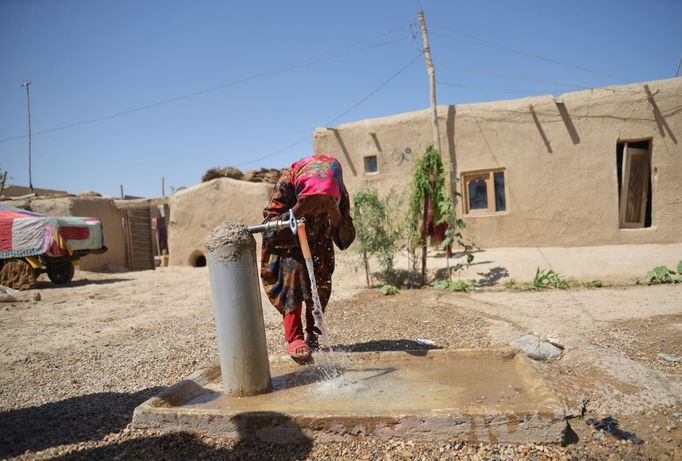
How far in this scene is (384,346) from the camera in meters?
3.88

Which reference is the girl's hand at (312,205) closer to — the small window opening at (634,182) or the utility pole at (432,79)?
the utility pole at (432,79)

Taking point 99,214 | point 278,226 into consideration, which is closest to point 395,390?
point 278,226

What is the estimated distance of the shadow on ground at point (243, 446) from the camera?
2.03m

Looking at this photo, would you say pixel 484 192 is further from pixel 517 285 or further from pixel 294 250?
pixel 294 250

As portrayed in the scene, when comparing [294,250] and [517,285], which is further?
[517,285]

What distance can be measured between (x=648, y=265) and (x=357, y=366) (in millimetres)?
6079

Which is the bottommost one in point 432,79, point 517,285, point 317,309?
point 517,285

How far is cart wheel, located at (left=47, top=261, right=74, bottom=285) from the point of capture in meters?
9.15

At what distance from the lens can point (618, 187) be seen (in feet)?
28.3

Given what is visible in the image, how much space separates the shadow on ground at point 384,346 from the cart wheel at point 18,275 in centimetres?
717

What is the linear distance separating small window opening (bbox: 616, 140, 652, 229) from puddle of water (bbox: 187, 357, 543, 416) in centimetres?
723

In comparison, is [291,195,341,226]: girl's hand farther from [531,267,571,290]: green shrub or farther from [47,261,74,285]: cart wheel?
[47,261,74,285]: cart wheel

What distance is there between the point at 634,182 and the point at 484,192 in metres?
2.65

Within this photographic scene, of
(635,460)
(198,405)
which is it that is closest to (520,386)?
(635,460)
